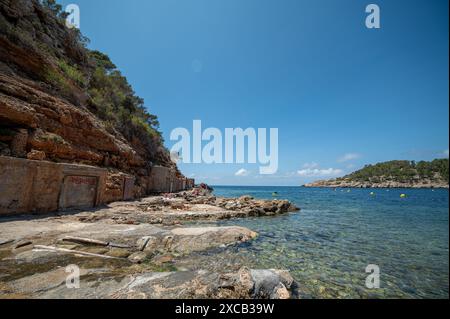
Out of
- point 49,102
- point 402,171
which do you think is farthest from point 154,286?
point 402,171

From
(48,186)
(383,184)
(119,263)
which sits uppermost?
(48,186)

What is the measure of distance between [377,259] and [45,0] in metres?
41.0

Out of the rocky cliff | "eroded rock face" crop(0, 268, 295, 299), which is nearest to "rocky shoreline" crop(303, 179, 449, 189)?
the rocky cliff

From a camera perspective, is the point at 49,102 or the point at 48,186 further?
the point at 49,102

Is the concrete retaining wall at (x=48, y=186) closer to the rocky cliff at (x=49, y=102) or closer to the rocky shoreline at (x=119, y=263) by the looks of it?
the rocky shoreline at (x=119, y=263)

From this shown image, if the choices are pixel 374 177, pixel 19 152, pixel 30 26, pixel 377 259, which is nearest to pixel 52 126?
pixel 19 152

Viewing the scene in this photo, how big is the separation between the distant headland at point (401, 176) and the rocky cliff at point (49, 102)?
127m

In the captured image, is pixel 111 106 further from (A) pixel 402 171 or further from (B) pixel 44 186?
(A) pixel 402 171

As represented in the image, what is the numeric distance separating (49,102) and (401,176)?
469 ft

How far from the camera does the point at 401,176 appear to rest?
341 feet

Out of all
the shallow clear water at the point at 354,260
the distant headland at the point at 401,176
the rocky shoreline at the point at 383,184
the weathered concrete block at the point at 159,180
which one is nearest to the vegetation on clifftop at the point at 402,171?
the distant headland at the point at 401,176

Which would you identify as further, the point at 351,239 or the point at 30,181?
the point at 351,239

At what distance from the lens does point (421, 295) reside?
15.7 ft
